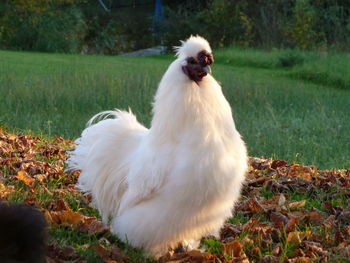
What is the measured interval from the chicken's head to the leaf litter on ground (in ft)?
3.87

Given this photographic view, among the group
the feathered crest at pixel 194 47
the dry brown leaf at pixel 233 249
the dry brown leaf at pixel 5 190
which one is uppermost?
the feathered crest at pixel 194 47

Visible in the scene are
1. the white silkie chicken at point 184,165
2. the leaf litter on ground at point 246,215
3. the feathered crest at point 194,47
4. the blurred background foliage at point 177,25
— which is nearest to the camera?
the white silkie chicken at point 184,165

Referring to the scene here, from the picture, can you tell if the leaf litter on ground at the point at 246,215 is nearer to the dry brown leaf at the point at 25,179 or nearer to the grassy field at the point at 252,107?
the dry brown leaf at the point at 25,179

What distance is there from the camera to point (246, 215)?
483 centimetres

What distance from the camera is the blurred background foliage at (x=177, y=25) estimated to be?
70.4ft

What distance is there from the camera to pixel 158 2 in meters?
27.7

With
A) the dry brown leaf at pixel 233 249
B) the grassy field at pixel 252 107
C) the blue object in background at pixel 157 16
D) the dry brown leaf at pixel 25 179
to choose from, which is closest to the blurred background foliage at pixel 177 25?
the blue object in background at pixel 157 16

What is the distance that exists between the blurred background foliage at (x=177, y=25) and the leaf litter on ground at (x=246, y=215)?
48.6ft

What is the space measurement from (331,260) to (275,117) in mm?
6144

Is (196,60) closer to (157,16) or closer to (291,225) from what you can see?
(291,225)

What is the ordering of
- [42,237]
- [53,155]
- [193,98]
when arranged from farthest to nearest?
→ [53,155] → [193,98] → [42,237]

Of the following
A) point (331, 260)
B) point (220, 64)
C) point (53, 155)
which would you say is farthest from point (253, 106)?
point (220, 64)

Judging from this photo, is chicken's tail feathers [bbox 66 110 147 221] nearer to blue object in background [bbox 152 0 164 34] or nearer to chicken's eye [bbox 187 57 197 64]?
chicken's eye [bbox 187 57 197 64]

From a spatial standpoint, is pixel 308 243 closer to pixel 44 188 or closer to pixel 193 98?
pixel 193 98
